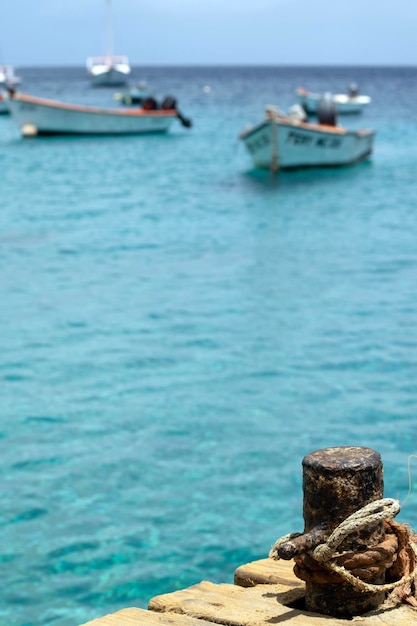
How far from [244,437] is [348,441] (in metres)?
0.85

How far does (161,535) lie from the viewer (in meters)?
6.53

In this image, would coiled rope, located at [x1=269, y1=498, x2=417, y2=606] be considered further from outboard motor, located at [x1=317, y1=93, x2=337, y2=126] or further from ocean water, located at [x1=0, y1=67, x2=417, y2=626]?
outboard motor, located at [x1=317, y1=93, x2=337, y2=126]

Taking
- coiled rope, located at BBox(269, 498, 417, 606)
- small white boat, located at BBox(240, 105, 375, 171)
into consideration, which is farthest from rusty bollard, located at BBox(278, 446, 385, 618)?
small white boat, located at BBox(240, 105, 375, 171)

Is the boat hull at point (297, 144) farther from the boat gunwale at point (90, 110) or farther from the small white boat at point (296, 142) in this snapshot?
the boat gunwale at point (90, 110)

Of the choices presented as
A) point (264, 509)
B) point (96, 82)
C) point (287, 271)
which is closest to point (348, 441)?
point (264, 509)

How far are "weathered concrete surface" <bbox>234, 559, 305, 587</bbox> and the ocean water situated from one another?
1819mm

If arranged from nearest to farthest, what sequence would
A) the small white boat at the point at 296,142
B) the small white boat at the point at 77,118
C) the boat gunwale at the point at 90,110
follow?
1. the small white boat at the point at 296,142
2. the boat gunwale at the point at 90,110
3. the small white boat at the point at 77,118

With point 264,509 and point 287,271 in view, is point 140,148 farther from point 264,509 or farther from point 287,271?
point 264,509

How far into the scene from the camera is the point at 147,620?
11.0ft

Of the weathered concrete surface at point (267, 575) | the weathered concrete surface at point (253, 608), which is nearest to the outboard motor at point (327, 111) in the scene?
the weathered concrete surface at point (267, 575)

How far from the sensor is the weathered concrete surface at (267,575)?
3713mm

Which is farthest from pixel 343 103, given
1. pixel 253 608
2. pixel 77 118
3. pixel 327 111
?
pixel 253 608

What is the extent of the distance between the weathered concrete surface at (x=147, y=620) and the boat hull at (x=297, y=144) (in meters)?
21.3

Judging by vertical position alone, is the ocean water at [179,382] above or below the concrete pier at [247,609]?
below
